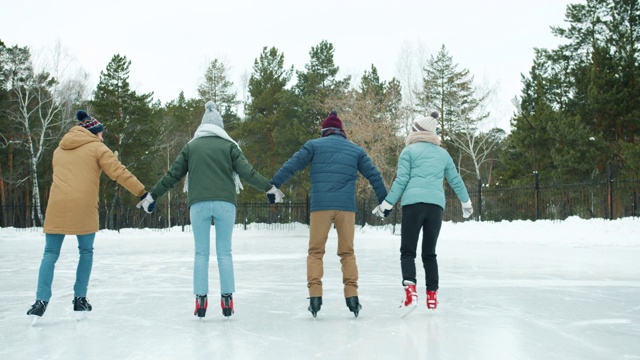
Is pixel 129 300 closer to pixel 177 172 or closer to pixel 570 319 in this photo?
pixel 177 172

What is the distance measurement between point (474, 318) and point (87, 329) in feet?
10.6

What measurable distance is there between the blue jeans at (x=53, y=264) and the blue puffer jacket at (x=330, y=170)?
1.69 m

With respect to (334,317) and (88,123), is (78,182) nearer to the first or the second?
(88,123)

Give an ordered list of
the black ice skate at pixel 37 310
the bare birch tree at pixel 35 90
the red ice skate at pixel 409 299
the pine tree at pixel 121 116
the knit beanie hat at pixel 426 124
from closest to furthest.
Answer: the black ice skate at pixel 37 310
the red ice skate at pixel 409 299
the knit beanie hat at pixel 426 124
the bare birch tree at pixel 35 90
the pine tree at pixel 121 116

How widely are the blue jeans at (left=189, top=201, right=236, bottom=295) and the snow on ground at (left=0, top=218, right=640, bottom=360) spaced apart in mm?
332

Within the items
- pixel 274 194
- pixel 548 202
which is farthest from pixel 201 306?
pixel 548 202

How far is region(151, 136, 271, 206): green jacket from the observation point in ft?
15.4

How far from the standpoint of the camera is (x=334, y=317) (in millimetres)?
4883

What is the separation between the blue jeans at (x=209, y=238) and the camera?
4688 mm

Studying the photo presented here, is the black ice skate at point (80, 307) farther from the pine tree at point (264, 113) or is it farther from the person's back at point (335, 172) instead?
the pine tree at point (264, 113)

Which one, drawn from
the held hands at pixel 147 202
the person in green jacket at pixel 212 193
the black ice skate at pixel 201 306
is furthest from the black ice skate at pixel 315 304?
the held hands at pixel 147 202

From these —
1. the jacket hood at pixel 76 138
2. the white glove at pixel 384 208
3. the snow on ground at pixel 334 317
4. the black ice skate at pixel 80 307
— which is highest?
the jacket hood at pixel 76 138

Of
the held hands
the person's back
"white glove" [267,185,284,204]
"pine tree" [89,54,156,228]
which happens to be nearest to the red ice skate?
the person's back

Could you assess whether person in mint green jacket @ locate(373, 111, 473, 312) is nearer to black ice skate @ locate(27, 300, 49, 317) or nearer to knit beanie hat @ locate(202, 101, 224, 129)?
knit beanie hat @ locate(202, 101, 224, 129)
